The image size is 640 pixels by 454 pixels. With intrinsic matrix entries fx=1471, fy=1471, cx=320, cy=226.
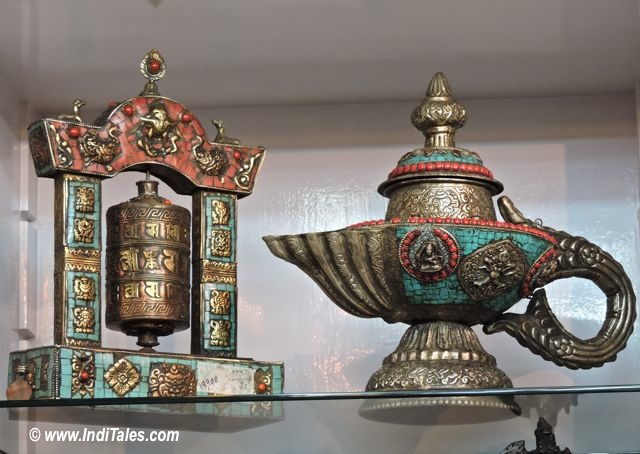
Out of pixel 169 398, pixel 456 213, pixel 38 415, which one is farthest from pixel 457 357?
pixel 38 415

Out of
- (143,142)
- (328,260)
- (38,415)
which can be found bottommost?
(38,415)

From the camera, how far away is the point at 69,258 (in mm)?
1211

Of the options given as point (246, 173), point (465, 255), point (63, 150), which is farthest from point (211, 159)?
point (465, 255)

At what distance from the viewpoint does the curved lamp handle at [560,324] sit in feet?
4.18

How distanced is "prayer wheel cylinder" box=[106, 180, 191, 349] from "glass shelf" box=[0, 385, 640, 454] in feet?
0.29

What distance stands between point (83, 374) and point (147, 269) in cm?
12

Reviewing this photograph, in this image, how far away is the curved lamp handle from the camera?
1.27 metres

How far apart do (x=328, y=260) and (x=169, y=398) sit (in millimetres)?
179

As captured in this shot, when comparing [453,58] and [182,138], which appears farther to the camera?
[453,58]

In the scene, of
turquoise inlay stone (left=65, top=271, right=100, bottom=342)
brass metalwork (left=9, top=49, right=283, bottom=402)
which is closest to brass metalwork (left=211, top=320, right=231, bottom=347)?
brass metalwork (left=9, top=49, right=283, bottom=402)

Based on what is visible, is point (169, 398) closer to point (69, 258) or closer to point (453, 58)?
point (69, 258)

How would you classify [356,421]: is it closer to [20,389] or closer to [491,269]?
[491,269]

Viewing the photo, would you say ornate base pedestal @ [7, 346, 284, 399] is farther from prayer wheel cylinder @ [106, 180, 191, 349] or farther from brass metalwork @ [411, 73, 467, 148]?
brass metalwork @ [411, 73, 467, 148]

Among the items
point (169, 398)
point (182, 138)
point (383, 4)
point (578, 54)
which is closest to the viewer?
point (169, 398)
